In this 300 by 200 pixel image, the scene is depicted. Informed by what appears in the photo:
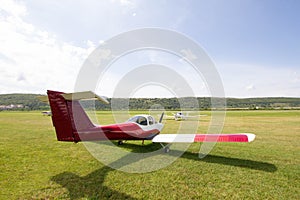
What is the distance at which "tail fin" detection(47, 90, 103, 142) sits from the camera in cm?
593

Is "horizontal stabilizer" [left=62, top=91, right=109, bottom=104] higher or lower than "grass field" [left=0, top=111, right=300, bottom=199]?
higher

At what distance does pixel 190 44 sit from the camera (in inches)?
421

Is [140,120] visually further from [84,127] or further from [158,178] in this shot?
[158,178]

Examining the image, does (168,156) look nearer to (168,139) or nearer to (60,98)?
(168,139)

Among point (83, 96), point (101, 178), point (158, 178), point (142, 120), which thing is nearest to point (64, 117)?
point (83, 96)

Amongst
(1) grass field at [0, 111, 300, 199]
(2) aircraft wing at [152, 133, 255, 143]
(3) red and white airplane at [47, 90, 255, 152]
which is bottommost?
(1) grass field at [0, 111, 300, 199]

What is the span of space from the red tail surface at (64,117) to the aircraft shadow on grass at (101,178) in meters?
1.38

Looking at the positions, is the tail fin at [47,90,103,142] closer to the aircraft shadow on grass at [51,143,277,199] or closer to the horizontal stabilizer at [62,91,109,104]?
the horizontal stabilizer at [62,91,109,104]

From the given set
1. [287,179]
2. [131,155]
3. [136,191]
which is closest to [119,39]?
[131,155]

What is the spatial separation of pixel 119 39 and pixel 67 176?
26.6 ft

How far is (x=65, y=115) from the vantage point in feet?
20.2

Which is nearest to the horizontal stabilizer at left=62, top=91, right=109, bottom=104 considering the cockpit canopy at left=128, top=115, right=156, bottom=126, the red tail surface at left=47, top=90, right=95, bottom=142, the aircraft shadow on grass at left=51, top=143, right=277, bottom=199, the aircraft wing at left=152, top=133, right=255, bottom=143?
the red tail surface at left=47, top=90, right=95, bottom=142

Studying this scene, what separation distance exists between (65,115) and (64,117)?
83 mm

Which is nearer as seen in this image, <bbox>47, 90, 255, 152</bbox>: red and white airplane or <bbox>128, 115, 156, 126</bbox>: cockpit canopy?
<bbox>47, 90, 255, 152</bbox>: red and white airplane
